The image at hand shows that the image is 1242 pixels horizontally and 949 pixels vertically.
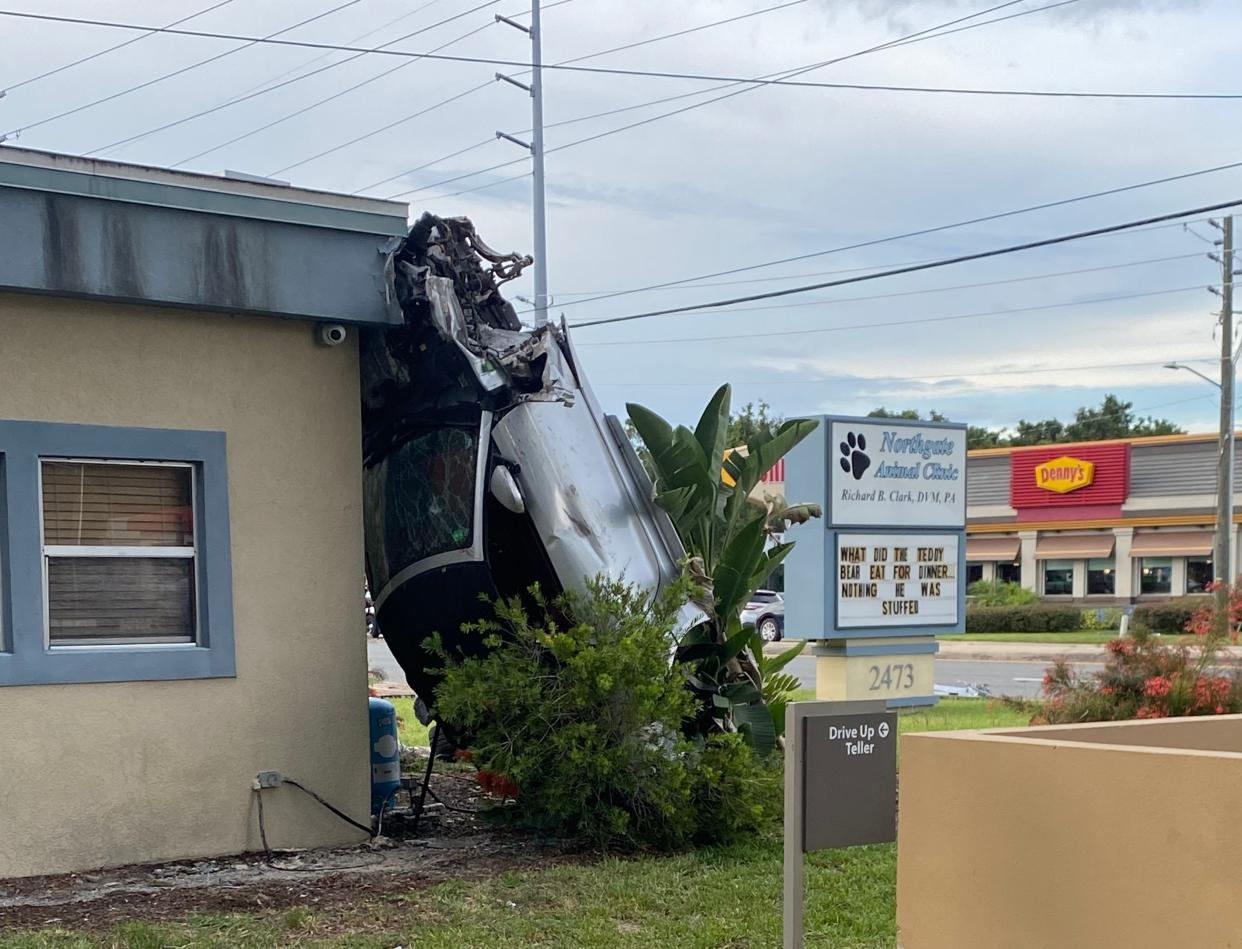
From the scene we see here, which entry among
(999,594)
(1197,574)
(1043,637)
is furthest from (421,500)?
(1197,574)

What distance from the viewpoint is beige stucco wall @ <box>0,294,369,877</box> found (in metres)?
7.99

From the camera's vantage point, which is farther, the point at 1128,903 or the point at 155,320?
Answer: the point at 155,320

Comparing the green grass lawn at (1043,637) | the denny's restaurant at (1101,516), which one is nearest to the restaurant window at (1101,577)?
the denny's restaurant at (1101,516)

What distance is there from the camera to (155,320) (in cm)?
849

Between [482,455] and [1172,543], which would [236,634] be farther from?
[1172,543]

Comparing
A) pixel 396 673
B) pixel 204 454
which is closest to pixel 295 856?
pixel 204 454

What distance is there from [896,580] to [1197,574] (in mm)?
Answer: 29881

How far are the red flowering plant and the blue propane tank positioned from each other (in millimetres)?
5688

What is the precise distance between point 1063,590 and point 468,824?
132ft

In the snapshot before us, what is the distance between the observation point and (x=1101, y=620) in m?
40.4

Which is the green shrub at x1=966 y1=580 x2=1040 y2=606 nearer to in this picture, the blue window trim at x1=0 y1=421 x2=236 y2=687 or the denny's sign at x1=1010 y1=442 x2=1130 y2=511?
the denny's sign at x1=1010 y1=442 x2=1130 y2=511

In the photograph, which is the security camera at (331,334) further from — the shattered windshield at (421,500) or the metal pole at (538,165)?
the metal pole at (538,165)

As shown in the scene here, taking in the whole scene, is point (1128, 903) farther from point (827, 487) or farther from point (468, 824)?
point (827, 487)

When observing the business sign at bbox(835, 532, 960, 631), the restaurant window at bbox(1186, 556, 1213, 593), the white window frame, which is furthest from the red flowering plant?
the restaurant window at bbox(1186, 556, 1213, 593)
